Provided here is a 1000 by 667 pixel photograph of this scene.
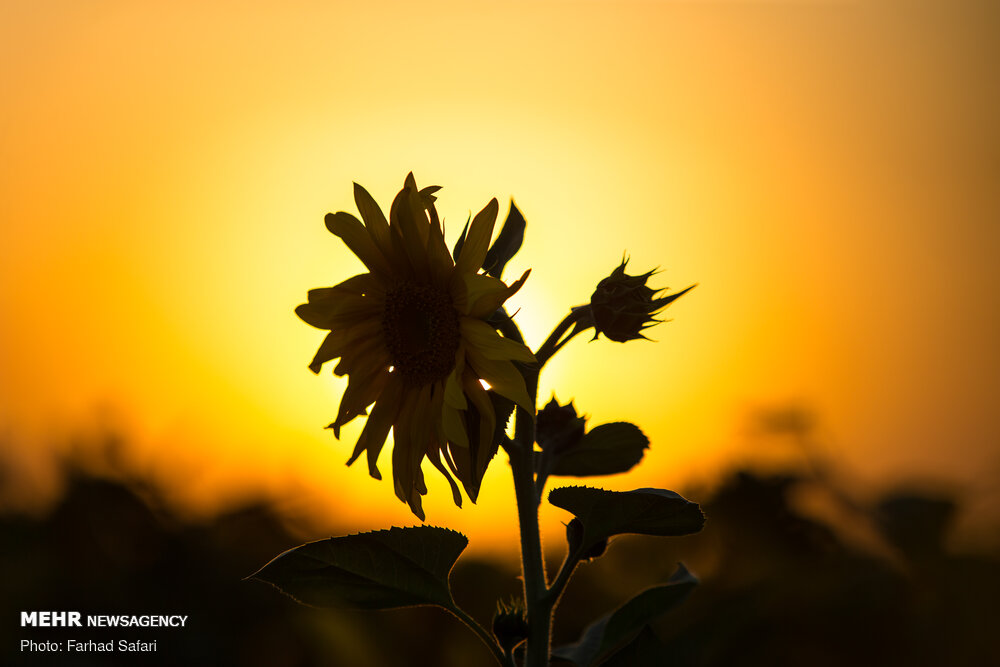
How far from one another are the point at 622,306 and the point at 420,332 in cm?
30

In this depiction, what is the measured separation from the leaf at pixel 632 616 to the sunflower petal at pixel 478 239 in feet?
1.66

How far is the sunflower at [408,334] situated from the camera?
1.05 m

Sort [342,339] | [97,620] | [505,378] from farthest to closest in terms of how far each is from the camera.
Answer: [97,620], [342,339], [505,378]

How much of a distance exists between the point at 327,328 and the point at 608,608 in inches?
61.5

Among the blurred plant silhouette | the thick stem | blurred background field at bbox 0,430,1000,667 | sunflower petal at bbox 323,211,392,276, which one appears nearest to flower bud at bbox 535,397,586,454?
the blurred plant silhouette

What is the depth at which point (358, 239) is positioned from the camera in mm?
1164

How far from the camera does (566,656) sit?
3.75 ft

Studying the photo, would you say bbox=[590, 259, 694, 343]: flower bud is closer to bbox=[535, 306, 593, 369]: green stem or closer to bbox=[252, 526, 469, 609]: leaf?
bbox=[535, 306, 593, 369]: green stem

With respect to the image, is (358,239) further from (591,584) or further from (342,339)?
(591,584)

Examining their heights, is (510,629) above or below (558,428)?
below

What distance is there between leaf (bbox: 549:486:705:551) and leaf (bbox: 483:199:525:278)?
1.00ft

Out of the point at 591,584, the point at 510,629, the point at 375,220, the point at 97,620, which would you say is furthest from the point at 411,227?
the point at 591,584

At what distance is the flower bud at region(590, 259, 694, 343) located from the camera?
38.6 inches

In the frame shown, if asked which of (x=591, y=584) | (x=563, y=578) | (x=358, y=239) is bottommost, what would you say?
(x=591, y=584)
